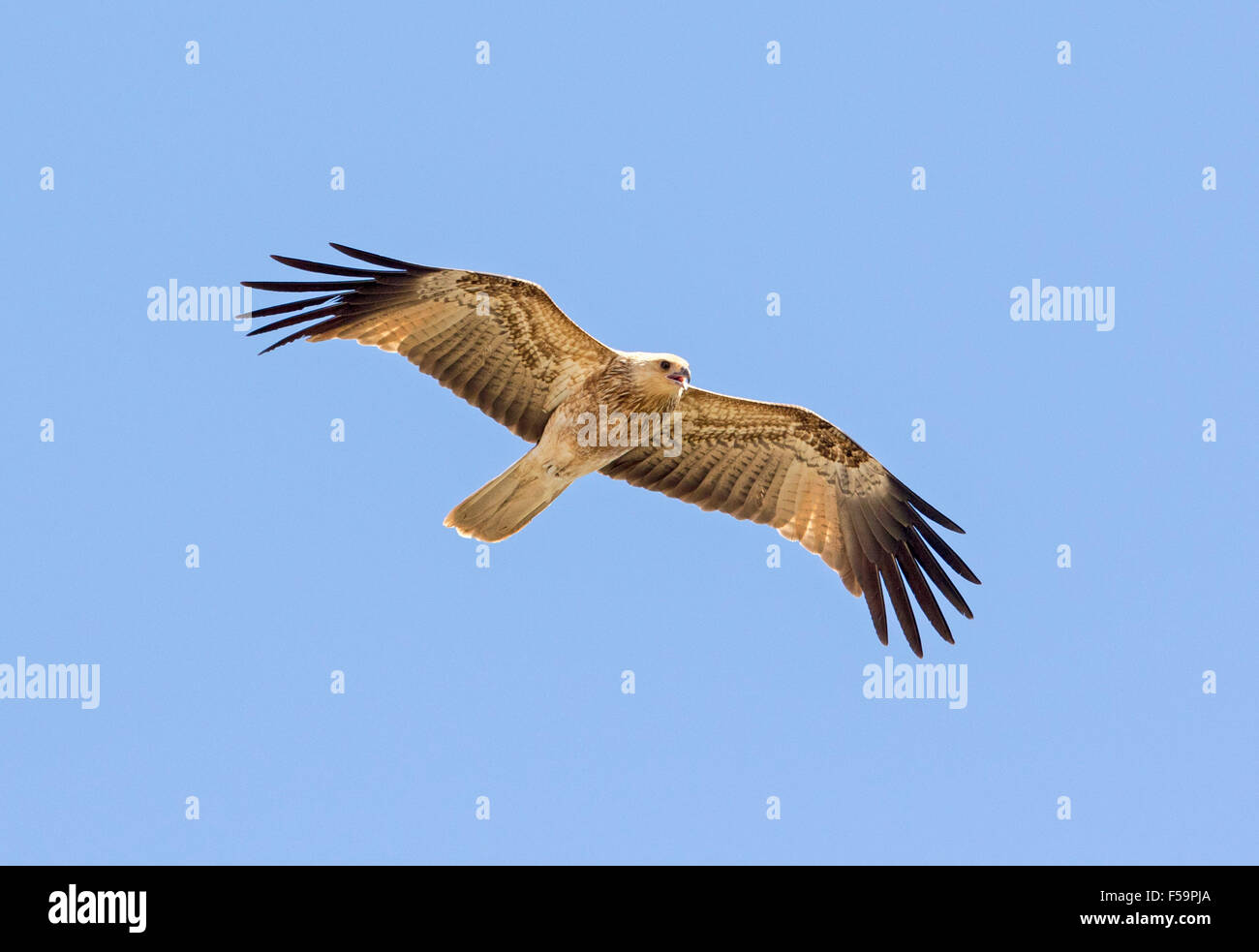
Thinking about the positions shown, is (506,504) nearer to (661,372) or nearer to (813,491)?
(661,372)

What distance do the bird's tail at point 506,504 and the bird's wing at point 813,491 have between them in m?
1.28

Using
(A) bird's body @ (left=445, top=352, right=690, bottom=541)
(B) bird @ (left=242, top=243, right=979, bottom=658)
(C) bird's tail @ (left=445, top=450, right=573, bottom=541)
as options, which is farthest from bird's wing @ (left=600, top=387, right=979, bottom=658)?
(C) bird's tail @ (left=445, top=450, right=573, bottom=541)

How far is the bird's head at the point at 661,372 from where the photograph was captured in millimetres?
12789

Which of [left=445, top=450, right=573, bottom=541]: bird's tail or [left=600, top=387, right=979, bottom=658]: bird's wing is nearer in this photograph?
[left=445, top=450, right=573, bottom=541]: bird's tail

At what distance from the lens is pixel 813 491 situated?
1472cm

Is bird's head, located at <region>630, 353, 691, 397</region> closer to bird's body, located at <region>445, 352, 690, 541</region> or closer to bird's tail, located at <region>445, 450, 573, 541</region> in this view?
bird's body, located at <region>445, 352, 690, 541</region>

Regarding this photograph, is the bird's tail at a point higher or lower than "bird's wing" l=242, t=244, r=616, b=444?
lower

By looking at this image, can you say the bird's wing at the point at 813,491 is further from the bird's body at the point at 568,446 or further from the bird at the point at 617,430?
the bird's body at the point at 568,446

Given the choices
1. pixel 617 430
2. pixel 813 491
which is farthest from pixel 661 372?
pixel 813 491

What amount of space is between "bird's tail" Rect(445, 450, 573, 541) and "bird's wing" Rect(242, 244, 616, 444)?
474mm

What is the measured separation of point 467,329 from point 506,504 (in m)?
1.61

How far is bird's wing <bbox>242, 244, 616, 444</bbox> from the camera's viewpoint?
12.9 meters
